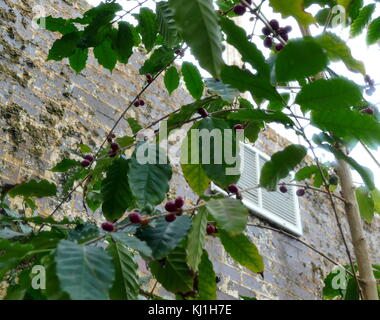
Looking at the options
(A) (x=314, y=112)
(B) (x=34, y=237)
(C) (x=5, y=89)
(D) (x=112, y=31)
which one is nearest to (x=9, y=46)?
(C) (x=5, y=89)

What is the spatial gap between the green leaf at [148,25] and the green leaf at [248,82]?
1.99 ft

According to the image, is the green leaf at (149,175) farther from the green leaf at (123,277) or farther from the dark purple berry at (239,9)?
the dark purple berry at (239,9)

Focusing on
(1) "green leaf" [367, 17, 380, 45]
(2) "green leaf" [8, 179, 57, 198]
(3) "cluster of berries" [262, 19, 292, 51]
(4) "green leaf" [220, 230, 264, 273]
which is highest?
(1) "green leaf" [367, 17, 380, 45]

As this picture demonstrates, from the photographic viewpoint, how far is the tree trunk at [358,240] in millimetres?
1089

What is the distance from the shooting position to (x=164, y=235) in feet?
3.22

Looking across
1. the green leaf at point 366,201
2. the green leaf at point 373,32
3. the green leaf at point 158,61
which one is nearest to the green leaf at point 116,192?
the green leaf at point 158,61

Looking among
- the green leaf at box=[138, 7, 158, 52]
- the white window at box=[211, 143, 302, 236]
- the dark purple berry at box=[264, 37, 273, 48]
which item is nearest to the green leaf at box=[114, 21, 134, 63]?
the green leaf at box=[138, 7, 158, 52]

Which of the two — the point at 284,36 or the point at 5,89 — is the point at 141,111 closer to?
the point at 5,89

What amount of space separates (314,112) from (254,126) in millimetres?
504

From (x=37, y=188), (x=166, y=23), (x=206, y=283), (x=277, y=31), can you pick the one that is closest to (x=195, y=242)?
(x=206, y=283)

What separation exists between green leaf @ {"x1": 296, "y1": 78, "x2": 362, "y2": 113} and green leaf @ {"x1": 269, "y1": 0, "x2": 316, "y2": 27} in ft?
0.53

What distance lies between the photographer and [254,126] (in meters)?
A: 1.56

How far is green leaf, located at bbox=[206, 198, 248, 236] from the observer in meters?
0.87

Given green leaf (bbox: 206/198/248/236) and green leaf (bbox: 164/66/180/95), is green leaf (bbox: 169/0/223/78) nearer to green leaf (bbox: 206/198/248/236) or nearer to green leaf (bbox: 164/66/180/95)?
green leaf (bbox: 206/198/248/236)
